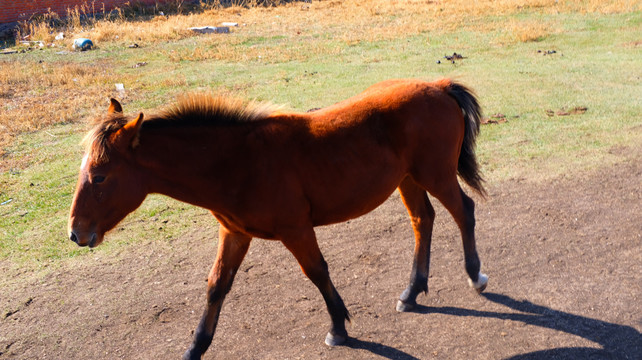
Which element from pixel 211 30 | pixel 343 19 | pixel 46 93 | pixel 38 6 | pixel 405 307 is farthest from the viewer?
pixel 38 6

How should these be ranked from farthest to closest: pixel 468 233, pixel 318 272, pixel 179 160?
1. pixel 468 233
2. pixel 318 272
3. pixel 179 160

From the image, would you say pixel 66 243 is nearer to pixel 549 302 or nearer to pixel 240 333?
pixel 240 333

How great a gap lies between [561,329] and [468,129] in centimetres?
171

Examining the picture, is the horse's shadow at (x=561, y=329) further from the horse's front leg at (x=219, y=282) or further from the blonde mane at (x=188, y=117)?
the blonde mane at (x=188, y=117)

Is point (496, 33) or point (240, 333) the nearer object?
point (240, 333)

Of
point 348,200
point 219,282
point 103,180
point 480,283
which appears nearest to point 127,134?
point 103,180

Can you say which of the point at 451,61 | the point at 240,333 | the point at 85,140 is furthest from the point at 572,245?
the point at 451,61

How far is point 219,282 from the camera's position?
4.08m

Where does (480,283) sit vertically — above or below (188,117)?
below

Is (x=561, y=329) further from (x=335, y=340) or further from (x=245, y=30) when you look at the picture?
(x=245, y=30)

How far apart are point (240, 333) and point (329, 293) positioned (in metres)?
0.82

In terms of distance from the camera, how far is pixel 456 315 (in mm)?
4426

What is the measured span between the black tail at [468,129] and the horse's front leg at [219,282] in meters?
1.99

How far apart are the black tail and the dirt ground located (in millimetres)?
824
